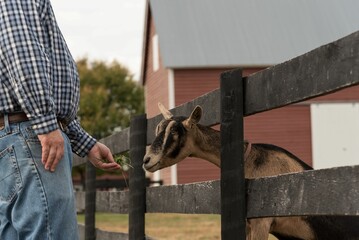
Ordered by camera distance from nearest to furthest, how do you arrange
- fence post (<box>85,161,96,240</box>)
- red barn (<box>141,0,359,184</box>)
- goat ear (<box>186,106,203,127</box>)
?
goat ear (<box>186,106,203,127</box>) → fence post (<box>85,161,96,240</box>) → red barn (<box>141,0,359,184</box>)

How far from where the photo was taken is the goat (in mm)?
5812

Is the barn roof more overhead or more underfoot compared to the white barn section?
more overhead

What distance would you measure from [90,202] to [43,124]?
6.21 meters

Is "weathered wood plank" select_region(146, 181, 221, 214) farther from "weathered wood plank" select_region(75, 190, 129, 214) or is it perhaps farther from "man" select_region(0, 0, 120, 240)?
"man" select_region(0, 0, 120, 240)

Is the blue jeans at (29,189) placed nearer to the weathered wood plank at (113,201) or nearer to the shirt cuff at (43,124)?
the shirt cuff at (43,124)

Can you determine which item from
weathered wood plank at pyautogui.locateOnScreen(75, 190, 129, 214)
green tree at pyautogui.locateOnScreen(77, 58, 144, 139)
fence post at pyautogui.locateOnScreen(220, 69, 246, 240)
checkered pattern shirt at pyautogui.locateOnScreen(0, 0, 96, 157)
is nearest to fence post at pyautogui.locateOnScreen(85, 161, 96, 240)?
weathered wood plank at pyautogui.locateOnScreen(75, 190, 129, 214)

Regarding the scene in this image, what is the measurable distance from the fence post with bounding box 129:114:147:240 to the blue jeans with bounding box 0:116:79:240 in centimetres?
346

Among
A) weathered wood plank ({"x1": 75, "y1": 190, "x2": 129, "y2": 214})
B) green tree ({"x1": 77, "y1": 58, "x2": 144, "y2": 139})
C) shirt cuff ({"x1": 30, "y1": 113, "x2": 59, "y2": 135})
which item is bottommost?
weathered wood plank ({"x1": 75, "y1": 190, "x2": 129, "y2": 214})

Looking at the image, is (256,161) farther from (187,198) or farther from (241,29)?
(241,29)

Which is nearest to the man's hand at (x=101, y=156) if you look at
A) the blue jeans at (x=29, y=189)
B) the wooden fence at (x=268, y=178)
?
the blue jeans at (x=29, y=189)

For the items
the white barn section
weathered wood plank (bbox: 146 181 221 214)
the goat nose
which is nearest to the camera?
weathered wood plank (bbox: 146 181 221 214)

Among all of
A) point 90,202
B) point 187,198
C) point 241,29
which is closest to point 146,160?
point 187,198

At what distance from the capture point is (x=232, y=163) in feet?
16.7

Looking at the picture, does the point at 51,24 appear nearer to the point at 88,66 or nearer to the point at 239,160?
the point at 239,160
